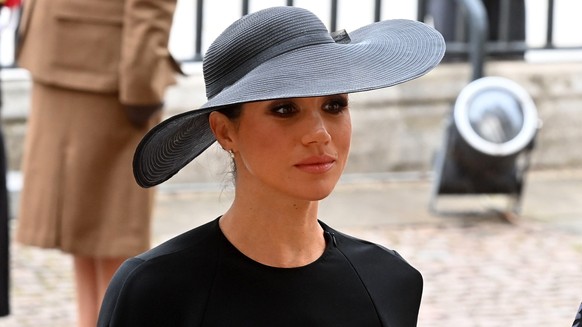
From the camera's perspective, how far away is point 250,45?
2.55 m

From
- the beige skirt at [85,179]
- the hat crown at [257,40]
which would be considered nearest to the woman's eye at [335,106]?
the hat crown at [257,40]

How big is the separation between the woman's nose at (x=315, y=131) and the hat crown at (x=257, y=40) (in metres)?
0.13

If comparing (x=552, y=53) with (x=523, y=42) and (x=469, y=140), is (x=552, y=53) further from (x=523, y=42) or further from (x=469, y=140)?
(x=469, y=140)

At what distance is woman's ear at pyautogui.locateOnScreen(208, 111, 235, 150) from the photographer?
2.64 meters

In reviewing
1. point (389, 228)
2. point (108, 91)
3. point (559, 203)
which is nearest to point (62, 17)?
point (108, 91)

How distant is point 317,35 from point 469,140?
19.1 ft

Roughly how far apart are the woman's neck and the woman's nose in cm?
16

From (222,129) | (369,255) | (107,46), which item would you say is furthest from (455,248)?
(222,129)

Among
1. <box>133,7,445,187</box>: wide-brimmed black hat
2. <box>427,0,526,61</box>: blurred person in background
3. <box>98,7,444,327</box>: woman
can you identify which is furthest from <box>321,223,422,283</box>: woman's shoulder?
<box>427,0,526,61</box>: blurred person in background

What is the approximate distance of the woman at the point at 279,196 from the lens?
8.13ft

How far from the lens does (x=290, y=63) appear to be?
97.8 inches

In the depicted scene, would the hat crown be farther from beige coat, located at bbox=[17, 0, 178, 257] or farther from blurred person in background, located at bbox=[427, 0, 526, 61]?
blurred person in background, located at bbox=[427, 0, 526, 61]

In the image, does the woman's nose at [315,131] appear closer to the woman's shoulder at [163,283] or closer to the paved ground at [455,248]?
the woman's shoulder at [163,283]

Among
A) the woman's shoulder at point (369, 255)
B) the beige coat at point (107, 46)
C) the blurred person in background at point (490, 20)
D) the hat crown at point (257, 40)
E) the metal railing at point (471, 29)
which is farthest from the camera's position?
the blurred person in background at point (490, 20)
